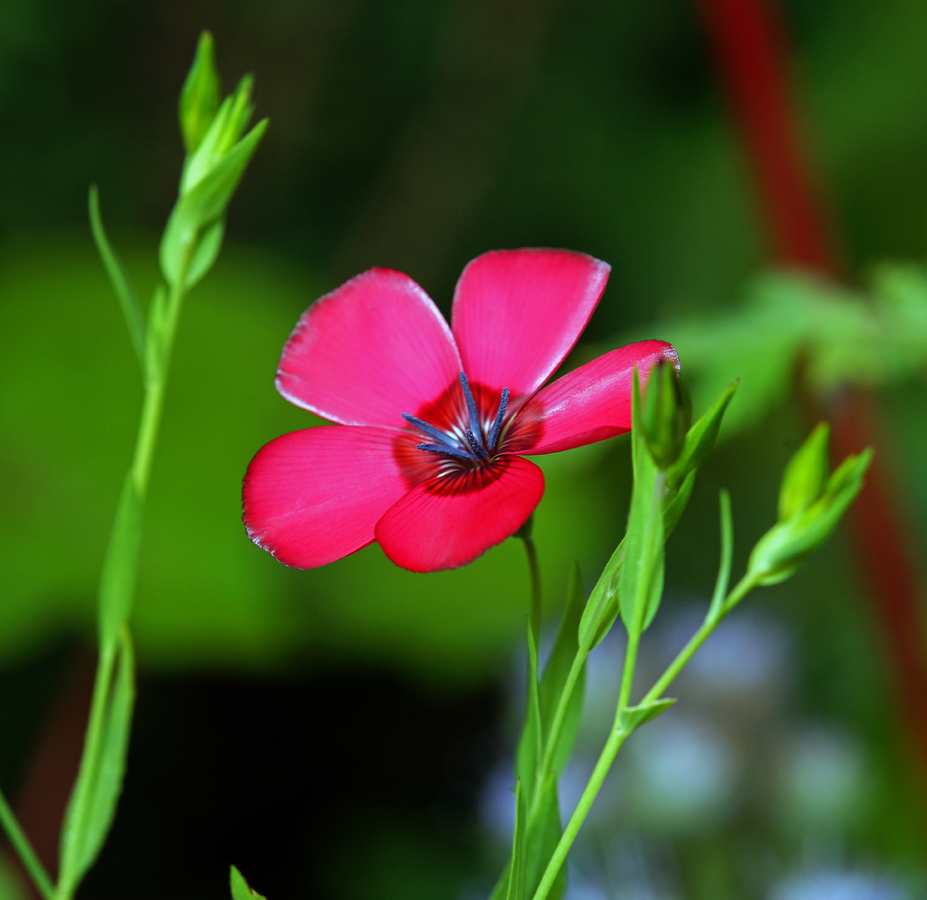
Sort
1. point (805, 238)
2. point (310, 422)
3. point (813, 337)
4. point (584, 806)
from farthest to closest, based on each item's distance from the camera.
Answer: point (310, 422) < point (805, 238) < point (813, 337) < point (584, 806)

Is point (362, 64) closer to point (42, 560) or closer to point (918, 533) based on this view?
point (42, 560)

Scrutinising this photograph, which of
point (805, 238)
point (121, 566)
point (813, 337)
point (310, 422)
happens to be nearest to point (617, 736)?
point (121, 566)

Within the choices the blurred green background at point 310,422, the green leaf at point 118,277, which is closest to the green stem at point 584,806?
the green leaf at point 118,277

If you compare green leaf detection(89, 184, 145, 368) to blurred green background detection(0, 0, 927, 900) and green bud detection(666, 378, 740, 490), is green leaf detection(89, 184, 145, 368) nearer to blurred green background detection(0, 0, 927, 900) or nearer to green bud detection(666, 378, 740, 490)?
green bud detection(666, 378, 740, 490)

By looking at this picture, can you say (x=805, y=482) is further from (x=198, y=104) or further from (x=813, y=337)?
(x=813, y=337)

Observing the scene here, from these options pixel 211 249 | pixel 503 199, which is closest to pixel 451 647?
pixel 503 199

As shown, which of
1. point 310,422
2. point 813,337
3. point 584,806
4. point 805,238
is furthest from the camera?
point 310,422

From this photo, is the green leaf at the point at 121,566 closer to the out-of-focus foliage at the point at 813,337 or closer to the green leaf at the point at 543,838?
the green leaf at the point at 543,838
